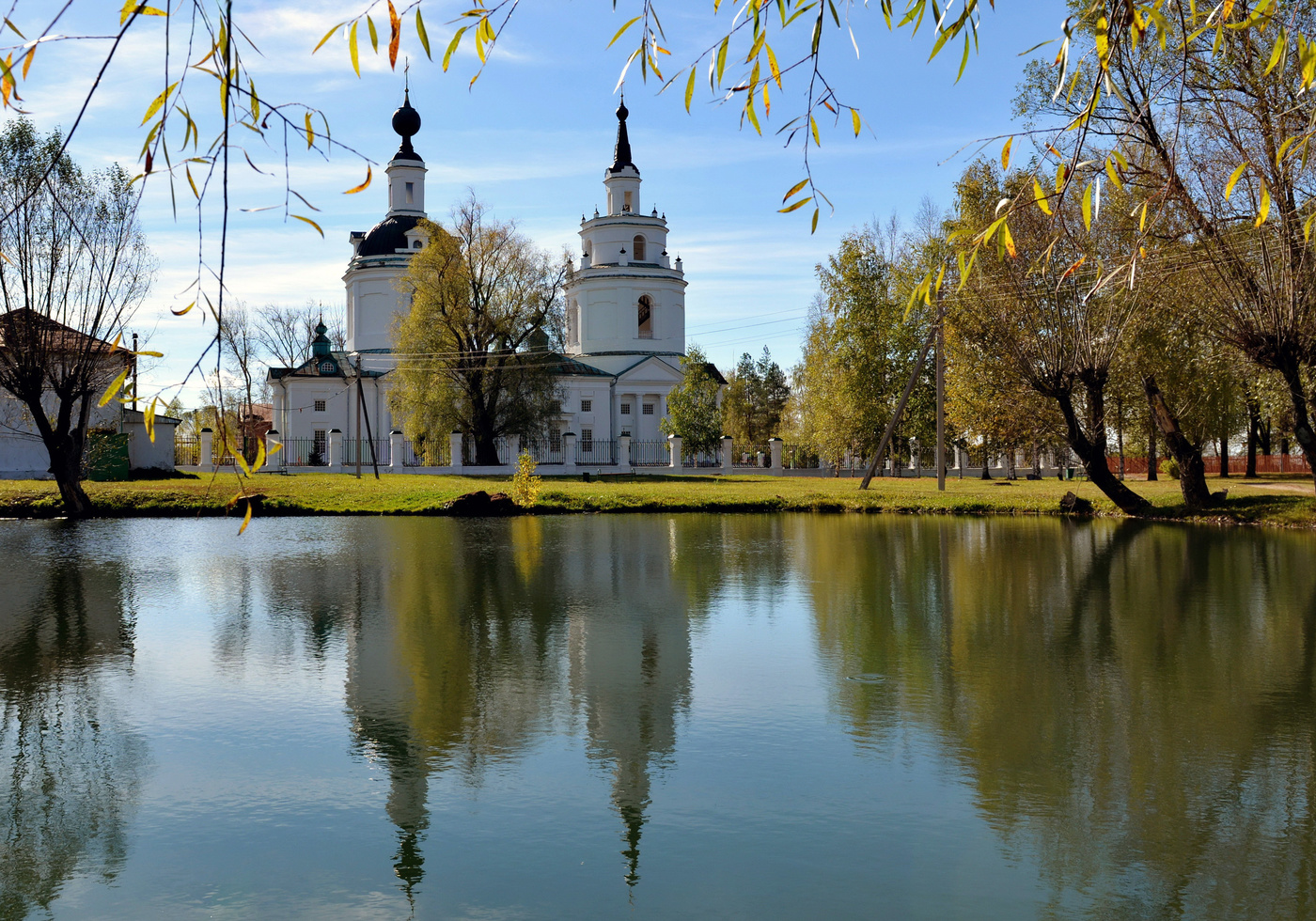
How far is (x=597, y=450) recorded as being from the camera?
181 ft

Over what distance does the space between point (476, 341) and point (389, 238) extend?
669 inches

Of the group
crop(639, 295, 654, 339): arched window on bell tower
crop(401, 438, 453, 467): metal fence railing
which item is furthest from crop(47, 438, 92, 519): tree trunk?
crop(639, 295, 654, 339): arched window on bell tower

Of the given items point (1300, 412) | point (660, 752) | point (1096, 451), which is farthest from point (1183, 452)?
point (660, 752)

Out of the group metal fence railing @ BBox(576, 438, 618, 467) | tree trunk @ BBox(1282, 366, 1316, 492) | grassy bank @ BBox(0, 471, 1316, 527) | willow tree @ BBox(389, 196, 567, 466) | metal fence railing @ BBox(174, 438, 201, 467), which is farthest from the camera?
metal fence railing @ BBox(576, 438, 618, 467)

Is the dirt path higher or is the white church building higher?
the white church building

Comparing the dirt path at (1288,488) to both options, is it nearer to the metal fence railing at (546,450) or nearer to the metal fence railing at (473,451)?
the metal fence railing at (546,450)

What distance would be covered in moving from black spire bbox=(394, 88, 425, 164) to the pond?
46725 mm

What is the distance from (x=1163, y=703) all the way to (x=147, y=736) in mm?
6463

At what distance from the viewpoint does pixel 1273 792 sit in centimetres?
541

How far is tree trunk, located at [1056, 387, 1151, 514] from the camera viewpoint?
25575mm

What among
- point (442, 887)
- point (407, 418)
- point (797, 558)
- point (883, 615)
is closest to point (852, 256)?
point (407, 418)

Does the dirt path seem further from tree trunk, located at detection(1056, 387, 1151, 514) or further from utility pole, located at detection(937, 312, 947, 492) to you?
utility pole, located at detection(937, 312, 947, 492)

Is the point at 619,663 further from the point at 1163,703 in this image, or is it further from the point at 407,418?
the point at 407,418

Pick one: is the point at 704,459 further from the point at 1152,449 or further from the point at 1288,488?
the point at 1288,488
